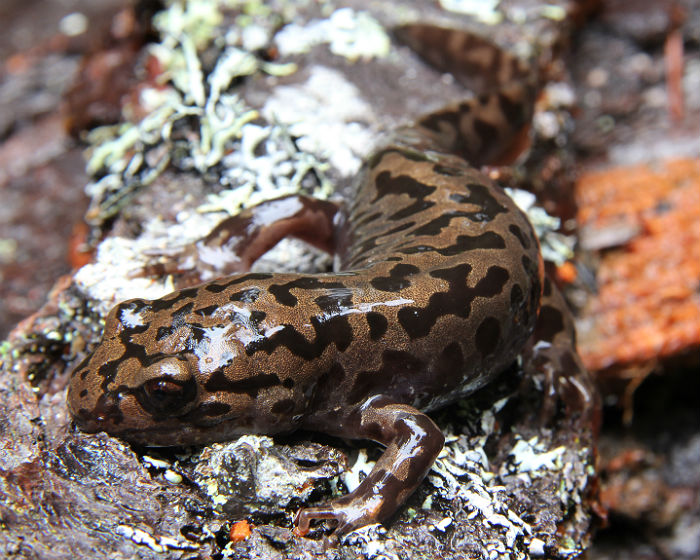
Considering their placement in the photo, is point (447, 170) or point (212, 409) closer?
point (212, 409)

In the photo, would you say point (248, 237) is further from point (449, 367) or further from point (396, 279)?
point (449, 367)

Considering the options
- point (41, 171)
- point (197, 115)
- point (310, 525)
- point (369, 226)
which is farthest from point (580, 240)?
point (41, 171)

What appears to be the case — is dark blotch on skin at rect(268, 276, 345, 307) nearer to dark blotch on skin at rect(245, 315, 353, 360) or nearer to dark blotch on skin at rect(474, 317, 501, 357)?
dark blotch on skin at rect(245, 315, 353, 360)

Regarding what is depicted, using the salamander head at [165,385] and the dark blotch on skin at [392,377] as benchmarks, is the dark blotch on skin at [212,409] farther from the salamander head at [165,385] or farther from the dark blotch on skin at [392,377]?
the dark blotch on skin at [392,377]

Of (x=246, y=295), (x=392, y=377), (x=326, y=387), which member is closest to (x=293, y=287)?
(x=246, y=295)

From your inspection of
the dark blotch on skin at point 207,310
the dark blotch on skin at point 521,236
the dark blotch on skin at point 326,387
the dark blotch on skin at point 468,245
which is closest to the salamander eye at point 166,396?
the dark blotch on skin at point 207,310
